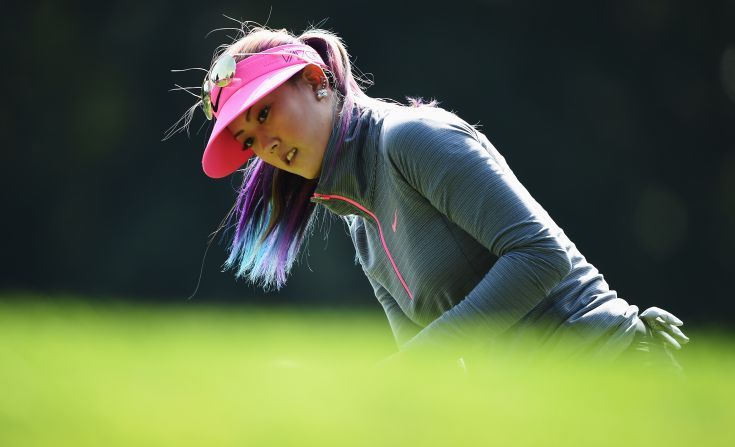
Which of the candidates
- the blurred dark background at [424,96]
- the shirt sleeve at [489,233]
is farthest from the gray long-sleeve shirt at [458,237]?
the blurred dark background at [424,96]

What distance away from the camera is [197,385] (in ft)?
3.97

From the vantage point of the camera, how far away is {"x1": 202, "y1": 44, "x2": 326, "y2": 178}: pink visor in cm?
207

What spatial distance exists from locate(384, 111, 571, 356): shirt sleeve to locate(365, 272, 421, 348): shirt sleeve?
46 centimetres

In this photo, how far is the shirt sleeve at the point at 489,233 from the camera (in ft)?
5.86

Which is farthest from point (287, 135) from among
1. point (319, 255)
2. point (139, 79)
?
point (139, 79)

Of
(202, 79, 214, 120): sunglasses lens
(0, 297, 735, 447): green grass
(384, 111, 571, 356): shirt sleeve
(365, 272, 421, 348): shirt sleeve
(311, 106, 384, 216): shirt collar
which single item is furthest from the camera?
(365, 272, 421, 348): shirt sleeve

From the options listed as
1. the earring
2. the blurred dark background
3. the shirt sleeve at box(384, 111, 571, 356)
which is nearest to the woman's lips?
the earring

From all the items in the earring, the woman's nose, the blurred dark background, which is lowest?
the blurred dark background

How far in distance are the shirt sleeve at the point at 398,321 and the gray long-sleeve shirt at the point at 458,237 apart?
0.08 meters

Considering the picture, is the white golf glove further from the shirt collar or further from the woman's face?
the woman's face

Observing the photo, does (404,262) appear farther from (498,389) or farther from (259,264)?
(498,389)

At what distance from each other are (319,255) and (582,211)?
2.02 m

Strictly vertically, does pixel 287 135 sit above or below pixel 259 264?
above

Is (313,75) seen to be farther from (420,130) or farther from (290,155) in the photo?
(420,130)
